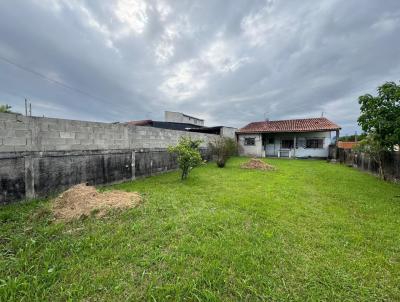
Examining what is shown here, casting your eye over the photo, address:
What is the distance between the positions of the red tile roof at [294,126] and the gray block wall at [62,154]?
13.5m

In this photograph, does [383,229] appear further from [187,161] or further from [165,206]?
[187,161]

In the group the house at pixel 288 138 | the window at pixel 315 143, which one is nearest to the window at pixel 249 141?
the house at pixel 288 138

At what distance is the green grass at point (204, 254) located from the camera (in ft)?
5.91

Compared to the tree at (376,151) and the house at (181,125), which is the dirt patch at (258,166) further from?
the house at (181,125)

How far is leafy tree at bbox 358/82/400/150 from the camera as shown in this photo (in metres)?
5.62

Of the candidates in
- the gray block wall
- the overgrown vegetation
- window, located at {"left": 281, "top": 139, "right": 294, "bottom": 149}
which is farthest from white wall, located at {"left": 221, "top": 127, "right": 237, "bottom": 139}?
the overgrown vegetation

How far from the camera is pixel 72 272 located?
2.00m

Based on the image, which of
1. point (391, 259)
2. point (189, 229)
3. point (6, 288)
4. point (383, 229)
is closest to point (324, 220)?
point (383, 229)

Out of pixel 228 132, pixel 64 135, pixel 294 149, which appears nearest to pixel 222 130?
pixel 228 132

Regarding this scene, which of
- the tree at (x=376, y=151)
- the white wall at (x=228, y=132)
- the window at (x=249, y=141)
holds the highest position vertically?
the white wall at (x=228, y=132)

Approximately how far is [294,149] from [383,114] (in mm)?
11869

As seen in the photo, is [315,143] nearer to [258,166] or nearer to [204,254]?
[258,166]

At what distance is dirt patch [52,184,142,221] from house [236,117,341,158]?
15.7 m

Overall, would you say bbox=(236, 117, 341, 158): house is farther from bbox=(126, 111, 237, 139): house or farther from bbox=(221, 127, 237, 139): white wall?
bbox=(126, 111, 237, 139): house
